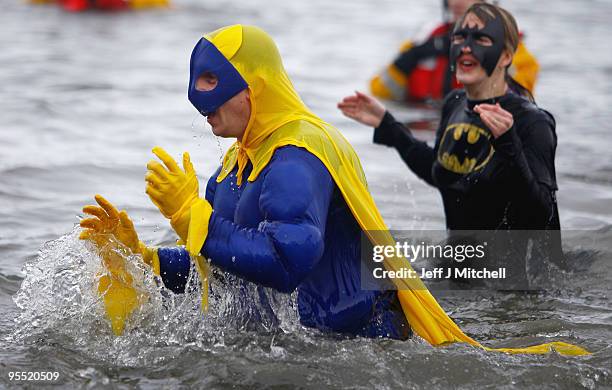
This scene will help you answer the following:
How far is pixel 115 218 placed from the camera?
15.2 ft

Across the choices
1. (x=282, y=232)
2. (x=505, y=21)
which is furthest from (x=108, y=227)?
(x=505, y=21)

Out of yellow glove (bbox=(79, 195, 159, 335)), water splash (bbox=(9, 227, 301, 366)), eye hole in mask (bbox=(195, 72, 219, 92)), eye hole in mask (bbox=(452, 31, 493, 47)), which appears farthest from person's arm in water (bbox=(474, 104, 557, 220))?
yellow glove (bbox=(79, 195, 159, 335))

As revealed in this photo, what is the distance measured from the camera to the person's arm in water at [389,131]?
22.1ft

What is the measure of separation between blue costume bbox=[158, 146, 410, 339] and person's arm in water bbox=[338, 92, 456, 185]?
2.01m

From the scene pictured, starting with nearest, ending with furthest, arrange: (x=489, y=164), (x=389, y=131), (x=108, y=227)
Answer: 1. (x=108, y=227)
2. (x=489, y=164)
3. (x=389, y=131)

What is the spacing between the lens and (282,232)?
4.15 meters

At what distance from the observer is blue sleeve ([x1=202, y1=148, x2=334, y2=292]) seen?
416 centimetres

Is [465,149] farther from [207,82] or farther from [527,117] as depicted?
[207,82]

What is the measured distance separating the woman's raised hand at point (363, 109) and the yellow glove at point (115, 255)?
215 cm

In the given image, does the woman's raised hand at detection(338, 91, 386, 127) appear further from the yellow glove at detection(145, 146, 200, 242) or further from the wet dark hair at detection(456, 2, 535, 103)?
the yellow glove at detection(145, 146, 200, 242)

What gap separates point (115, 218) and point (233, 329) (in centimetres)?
75

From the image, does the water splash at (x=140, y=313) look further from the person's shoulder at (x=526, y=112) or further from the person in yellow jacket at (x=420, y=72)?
the person in yellow jacket at (x=420, y=72)

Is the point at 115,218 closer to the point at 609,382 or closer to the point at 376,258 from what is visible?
the point at 376,258

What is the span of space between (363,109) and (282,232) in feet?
9.09
